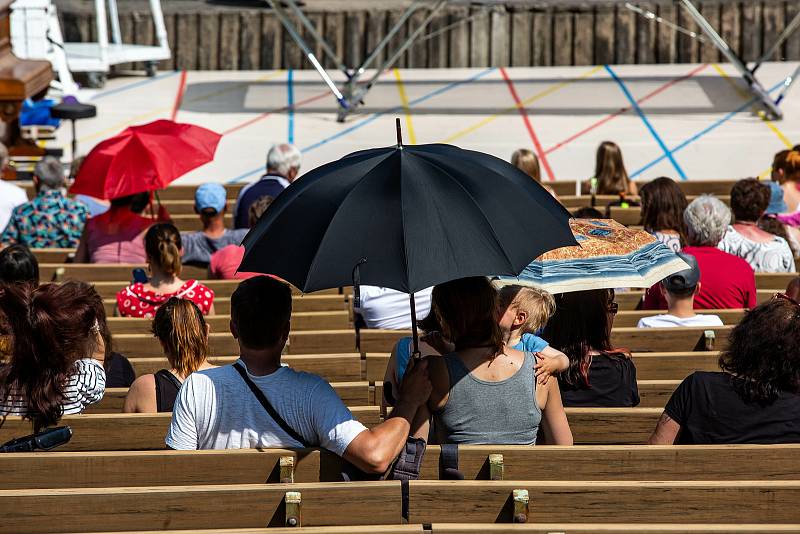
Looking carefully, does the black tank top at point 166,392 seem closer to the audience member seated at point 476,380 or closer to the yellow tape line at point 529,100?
the audience member seated at point 476,380

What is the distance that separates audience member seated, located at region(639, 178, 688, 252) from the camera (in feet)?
22.8

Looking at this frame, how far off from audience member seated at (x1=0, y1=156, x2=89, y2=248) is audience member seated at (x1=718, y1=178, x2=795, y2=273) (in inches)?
167

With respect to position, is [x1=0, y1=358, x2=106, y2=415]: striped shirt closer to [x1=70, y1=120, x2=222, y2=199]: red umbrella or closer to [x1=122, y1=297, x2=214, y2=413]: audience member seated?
[x1=122, y1=297, x2=214, y2=413]: audience member seated

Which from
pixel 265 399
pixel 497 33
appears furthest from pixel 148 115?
pixel 265 399

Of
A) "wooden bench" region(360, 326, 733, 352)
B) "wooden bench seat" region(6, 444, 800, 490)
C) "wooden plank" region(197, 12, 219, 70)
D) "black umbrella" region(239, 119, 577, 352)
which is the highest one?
"wooden plank" region(197, 12, 219, 70)

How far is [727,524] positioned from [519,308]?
1311 mm

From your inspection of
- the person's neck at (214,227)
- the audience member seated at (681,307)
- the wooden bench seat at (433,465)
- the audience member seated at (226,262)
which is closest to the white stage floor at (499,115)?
the person's neck at (214,227)

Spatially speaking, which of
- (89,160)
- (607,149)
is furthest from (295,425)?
(607,149)

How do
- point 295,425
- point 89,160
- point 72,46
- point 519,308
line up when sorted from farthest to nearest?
point 72,46, point 89,160, point 519,308, point 295,425

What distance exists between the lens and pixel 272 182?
27.1ft

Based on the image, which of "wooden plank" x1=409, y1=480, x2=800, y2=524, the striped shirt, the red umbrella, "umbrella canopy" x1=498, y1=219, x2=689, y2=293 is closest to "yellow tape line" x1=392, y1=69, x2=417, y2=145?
the red umbrella

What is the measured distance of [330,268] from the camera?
3512 millimetres

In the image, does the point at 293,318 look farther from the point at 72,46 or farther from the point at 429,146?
the point at 72,46

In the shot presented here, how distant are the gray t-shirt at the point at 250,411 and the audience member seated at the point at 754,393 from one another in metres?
1.14
